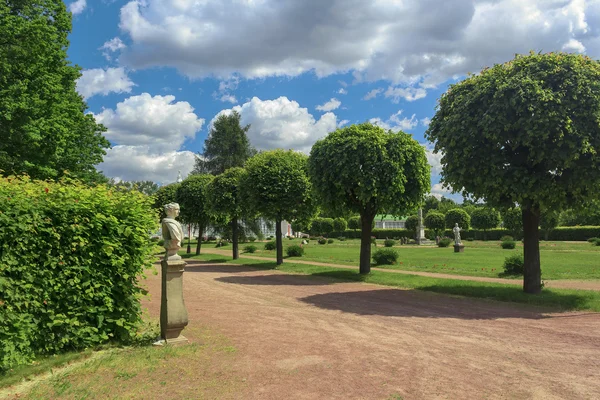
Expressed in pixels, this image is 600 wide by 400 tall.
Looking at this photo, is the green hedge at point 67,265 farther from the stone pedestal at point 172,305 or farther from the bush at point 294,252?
the bush at point 294,252

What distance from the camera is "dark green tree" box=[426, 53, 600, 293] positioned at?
1041cm

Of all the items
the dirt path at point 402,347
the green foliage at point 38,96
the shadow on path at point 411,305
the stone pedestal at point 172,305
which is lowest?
the shadow on path at point 411,305

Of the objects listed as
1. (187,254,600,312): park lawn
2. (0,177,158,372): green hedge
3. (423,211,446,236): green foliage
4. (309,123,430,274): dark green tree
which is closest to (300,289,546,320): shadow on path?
(187,254,600,312): park lawn

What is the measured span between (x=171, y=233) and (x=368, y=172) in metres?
10.6

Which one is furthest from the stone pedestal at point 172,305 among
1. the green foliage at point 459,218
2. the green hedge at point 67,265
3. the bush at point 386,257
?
the green foliage at point 459,218

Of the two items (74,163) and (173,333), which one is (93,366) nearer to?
(173,333)

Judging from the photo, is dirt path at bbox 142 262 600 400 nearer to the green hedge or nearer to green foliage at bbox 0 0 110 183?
the green hedge

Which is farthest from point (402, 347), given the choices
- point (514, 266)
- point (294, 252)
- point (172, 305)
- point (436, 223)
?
point (436, 223)

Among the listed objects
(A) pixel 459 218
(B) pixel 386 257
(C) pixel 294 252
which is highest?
(A) pixel 459 218

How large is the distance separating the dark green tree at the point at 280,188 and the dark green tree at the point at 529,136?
1085cm

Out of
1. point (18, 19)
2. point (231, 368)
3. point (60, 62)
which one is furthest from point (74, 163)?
point (231, 368)

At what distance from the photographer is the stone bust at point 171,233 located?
6914 millimetres

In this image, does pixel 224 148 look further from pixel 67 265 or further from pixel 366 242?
pixel 67 265

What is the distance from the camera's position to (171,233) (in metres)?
6.92
